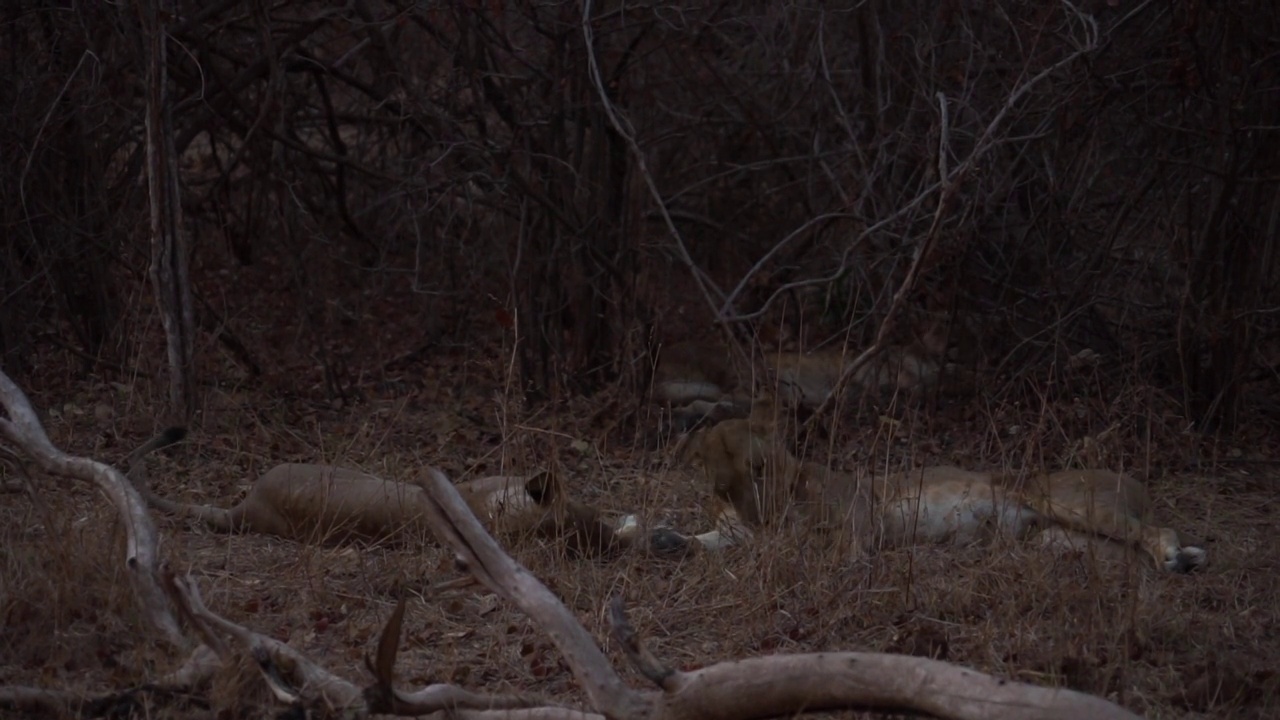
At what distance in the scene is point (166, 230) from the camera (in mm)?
6914

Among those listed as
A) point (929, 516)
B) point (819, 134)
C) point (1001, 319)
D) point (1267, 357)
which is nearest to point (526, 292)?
point (819, 134)

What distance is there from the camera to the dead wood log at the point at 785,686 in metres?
2.86

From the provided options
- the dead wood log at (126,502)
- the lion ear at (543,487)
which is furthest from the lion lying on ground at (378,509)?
the dead wood log at (126,502)

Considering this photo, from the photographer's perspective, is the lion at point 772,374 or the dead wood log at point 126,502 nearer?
the dead wood log at point 126,502

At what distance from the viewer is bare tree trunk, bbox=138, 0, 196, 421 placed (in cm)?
679

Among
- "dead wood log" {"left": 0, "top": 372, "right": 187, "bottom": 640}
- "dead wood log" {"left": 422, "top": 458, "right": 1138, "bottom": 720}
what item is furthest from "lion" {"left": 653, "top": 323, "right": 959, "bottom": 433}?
"dead wood log" {"left": 422, "top": 458, "right": 1138, "bottom": 720}

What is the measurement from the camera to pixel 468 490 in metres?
5.46

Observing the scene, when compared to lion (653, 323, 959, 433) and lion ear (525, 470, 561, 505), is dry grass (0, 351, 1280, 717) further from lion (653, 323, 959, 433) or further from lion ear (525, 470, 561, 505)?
lion (653, 323, 959, 433)

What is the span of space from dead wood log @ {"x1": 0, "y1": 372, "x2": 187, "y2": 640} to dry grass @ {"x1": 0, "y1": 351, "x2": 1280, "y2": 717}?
4.3 inches

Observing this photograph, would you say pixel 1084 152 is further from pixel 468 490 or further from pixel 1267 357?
pixel 468 490

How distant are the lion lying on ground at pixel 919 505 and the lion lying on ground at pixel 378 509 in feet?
1.09

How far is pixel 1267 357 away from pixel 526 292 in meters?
3.89

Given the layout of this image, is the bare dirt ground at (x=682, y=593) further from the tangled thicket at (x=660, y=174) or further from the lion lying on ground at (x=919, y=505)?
the tangled thicket at (x=660, y=174)

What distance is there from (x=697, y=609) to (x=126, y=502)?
173 centimetres
